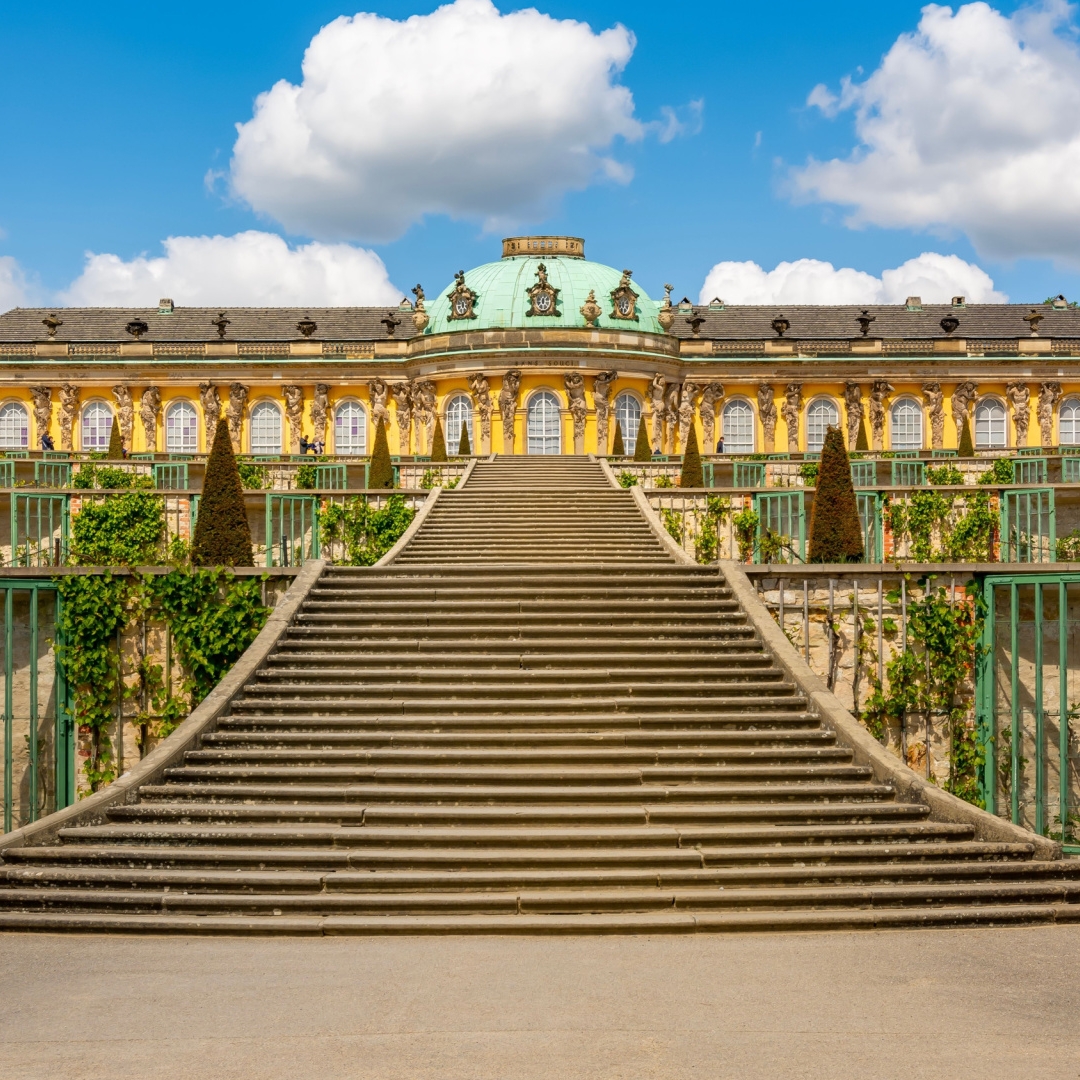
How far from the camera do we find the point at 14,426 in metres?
52.7

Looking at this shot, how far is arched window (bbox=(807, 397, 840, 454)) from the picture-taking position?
53.1 metres

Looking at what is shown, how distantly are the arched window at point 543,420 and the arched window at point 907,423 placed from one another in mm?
14264

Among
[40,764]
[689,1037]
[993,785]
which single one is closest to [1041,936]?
[689,1037]

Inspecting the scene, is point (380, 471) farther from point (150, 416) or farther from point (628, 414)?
point (150, 416)

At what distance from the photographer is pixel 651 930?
9688 mm

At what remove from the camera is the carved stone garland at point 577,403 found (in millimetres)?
47781

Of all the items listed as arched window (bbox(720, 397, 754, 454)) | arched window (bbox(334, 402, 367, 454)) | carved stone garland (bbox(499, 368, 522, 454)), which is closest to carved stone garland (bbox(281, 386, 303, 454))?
arched window (bbox(334, 402, 367, 454))

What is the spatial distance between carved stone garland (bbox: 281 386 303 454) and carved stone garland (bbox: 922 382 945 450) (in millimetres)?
24783

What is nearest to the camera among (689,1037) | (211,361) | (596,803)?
(689,1037)

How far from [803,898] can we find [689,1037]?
3221 millimetres

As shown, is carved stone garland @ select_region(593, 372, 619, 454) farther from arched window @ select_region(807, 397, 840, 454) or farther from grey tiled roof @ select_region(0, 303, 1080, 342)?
arched window @ select_region(807, 397, 840, 454)

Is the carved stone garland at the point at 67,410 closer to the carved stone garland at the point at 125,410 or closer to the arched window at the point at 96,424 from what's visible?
the arched window at the point at 96,424

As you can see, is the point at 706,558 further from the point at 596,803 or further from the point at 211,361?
the point at 211,361

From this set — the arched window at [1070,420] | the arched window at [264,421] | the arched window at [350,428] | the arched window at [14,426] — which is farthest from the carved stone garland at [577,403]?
the arched window at [14,426]
